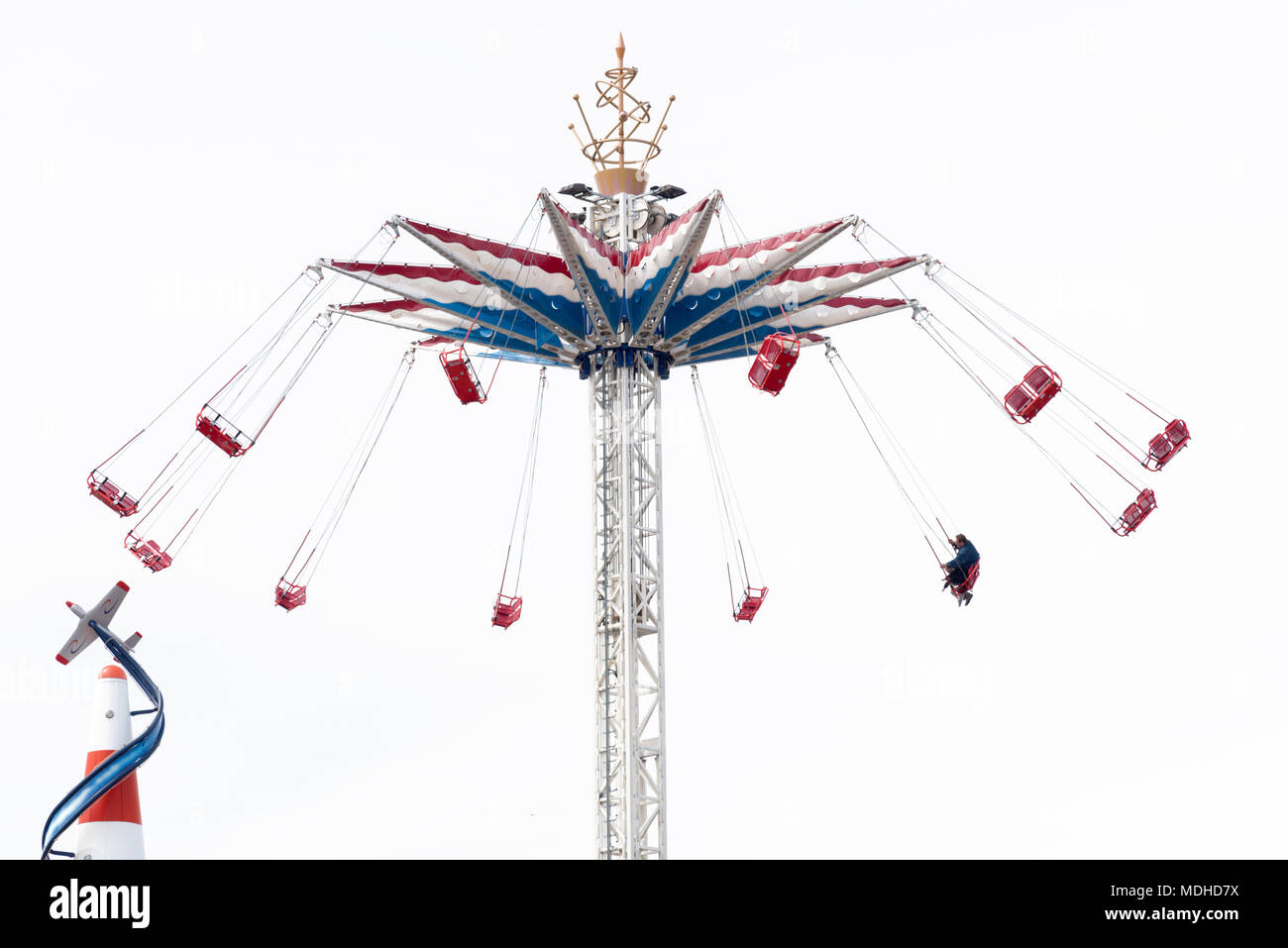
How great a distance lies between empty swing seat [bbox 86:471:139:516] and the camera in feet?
118

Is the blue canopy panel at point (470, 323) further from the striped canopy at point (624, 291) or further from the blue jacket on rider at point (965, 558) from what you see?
the blue jacket on rider at point (965, 558)

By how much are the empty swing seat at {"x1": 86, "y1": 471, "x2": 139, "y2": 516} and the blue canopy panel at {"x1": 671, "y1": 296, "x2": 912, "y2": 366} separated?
10.4 metres

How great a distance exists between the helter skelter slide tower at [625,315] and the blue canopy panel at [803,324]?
1.4 inches

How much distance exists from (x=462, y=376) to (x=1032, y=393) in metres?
9.75

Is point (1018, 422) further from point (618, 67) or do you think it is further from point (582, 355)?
point (618, 67)

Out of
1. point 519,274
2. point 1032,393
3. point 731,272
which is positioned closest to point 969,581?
point 1032,393

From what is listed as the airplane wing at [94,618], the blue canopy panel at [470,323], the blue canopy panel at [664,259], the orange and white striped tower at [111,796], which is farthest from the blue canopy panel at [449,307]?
the orange and white striped tower at [111,796]

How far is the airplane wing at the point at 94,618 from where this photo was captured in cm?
3262

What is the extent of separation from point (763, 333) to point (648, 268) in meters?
2.95

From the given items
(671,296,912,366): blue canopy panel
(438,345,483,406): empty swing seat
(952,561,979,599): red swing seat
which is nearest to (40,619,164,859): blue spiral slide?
(438,345,483,406): empty swing seat

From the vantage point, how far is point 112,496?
119 ft
